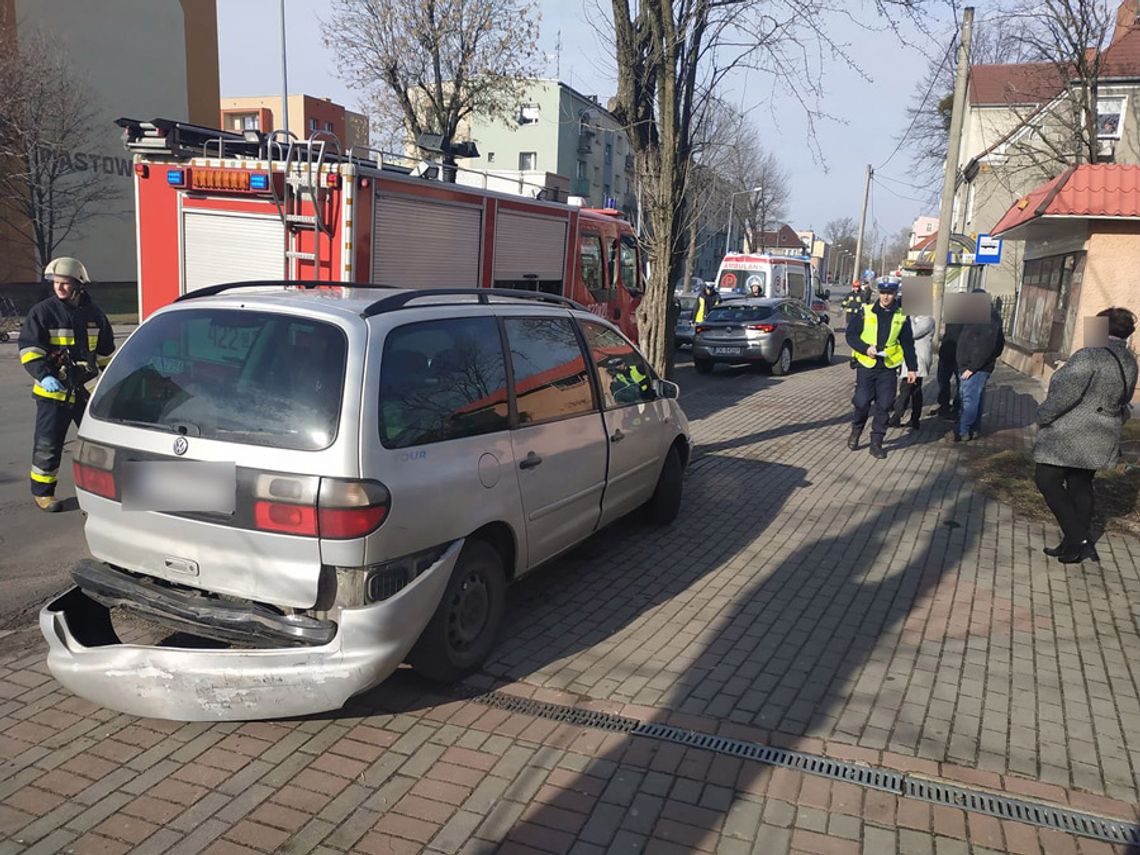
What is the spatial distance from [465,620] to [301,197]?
15.2 feet

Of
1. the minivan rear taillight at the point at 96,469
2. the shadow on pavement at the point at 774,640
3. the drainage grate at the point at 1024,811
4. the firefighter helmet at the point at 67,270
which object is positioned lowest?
the drainage grate at the point at 1024,811

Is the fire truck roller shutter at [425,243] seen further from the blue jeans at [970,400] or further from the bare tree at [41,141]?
the bare tree at [41,141]

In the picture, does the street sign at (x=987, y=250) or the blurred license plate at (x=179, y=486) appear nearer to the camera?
the blurred license plate at (x=179, y=486)

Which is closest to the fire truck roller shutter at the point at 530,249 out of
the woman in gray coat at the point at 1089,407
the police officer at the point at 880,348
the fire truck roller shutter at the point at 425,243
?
the fire truck roller shutter at the point at 425,243

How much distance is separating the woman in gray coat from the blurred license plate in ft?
16.4

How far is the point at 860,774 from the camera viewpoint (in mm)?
3463

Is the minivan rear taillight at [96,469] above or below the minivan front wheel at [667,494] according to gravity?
above

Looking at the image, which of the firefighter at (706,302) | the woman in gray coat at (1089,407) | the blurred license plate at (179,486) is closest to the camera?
the blurred license plate at (179,486)

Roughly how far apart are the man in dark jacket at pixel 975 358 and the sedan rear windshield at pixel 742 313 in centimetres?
690

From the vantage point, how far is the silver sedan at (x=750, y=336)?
55.2ft

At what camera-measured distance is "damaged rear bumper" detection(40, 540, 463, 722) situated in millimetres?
3338

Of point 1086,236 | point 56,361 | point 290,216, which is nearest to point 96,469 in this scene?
point 56,361

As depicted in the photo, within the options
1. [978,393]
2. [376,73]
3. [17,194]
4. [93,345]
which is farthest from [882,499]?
[17,194]

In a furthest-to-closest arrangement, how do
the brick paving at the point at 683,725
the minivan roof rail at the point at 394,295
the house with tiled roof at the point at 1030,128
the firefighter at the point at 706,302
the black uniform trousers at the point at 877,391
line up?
the house with tiled roof at the point at 1030,128 < the firefighter at the point at 706,302 < the black uniform trousers at the point at 877,391 < the minivan roof rail at the point at 394,295 < the brick paving at the point at 683,725
